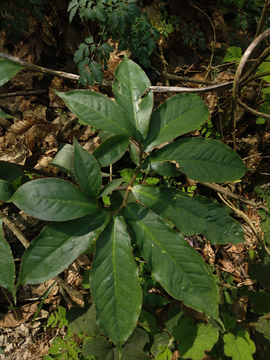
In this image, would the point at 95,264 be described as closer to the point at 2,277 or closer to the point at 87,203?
the point at 87,203

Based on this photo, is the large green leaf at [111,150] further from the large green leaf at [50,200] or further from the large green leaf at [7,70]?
the large green leaf at [7,70]

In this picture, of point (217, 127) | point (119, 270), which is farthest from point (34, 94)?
point (119, 270)

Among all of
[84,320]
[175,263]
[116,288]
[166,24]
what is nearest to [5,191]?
[116,288]

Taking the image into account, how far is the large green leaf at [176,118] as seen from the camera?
3.05 feet

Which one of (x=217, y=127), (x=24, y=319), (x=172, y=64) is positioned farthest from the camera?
(x=172, y=64)

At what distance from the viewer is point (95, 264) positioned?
2.65 feet

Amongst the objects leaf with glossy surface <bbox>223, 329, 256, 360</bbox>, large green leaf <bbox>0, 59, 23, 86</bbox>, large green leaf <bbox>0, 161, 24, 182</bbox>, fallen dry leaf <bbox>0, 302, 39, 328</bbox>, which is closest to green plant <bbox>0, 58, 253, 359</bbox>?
large green leaf <bbox>0, 161, 24, 182</bbox>

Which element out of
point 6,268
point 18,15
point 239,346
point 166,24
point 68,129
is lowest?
point 239,346

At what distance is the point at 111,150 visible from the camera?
930 mm

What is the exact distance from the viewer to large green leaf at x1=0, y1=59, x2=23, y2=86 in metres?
1.03

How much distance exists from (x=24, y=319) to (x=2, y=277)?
53.6 inches

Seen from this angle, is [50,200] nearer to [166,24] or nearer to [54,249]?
[54,249]

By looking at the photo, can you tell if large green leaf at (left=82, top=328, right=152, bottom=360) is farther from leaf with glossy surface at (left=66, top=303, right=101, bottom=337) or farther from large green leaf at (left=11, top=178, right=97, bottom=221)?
large green leaf at (left=11, top=178, right=97, bottom=221)

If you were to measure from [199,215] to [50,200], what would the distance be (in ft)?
1.77
